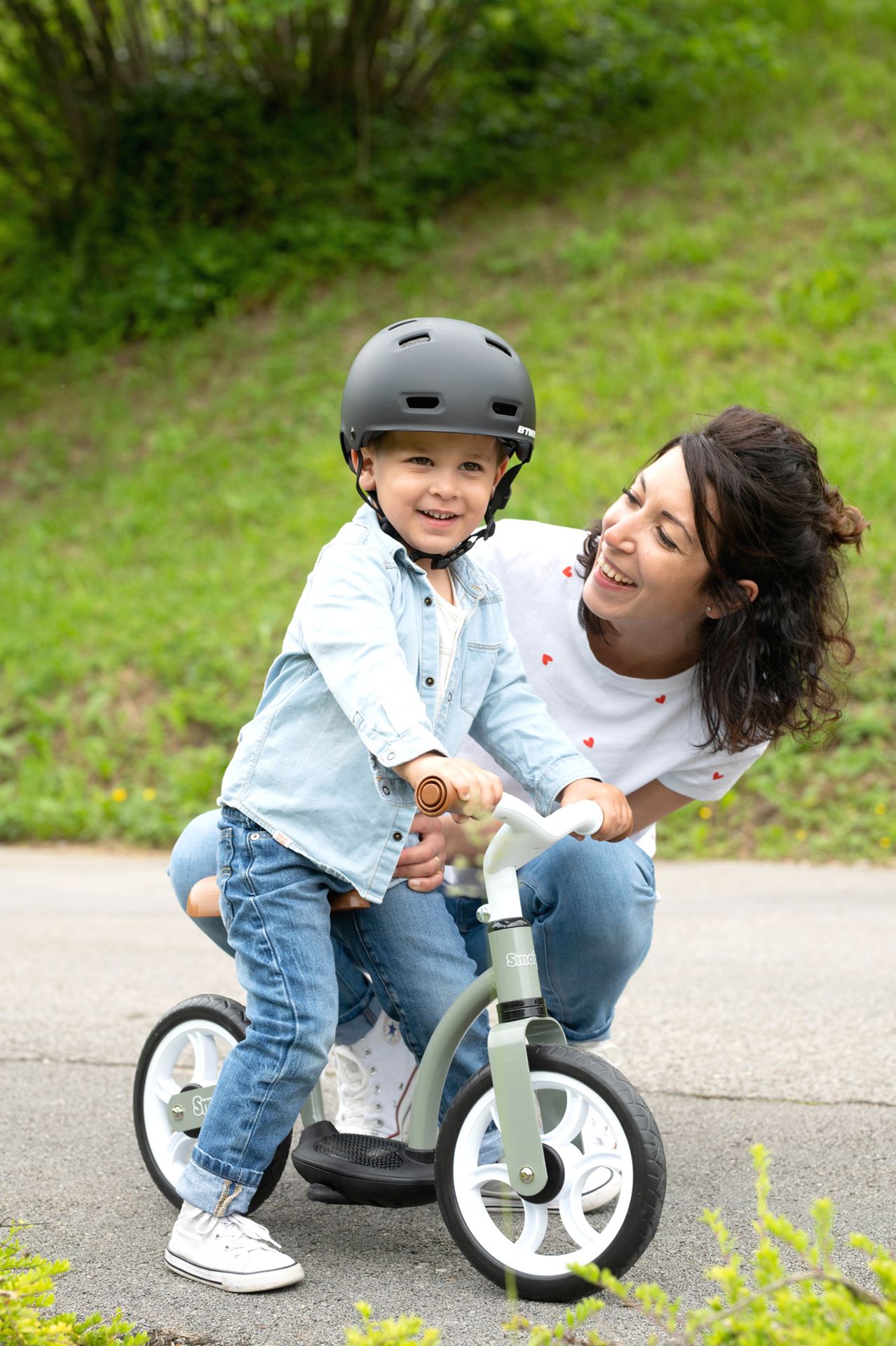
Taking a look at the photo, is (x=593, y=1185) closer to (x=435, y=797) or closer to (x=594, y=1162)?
(x=594, y=1162)

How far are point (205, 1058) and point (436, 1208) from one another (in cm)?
60

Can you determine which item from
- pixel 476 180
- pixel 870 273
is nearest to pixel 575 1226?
pixel 870 273

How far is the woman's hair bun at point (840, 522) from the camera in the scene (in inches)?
119

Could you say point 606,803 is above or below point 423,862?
above

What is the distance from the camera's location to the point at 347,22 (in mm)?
12633

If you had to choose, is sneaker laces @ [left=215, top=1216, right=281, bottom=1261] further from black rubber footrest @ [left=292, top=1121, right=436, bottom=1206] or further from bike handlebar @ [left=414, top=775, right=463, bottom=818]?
bike handlebar @ [left=414, top=775, right=463, bottom=818]

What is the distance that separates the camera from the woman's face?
2.91m

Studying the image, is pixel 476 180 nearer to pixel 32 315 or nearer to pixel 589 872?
pixel 32 315

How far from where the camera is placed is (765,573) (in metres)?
2.99

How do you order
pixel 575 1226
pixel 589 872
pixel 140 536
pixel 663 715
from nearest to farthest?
pixel 575 1226
pixel 589 872
pixel 663 715
pixel 140 536

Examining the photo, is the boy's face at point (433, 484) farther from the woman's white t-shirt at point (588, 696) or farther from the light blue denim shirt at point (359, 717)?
the woman's white t-shirt at point (588, 696)

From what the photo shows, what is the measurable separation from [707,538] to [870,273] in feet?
30.0

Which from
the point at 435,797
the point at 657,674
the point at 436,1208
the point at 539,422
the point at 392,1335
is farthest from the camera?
the point at 539,422

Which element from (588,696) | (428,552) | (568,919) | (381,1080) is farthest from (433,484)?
(381,1080)
